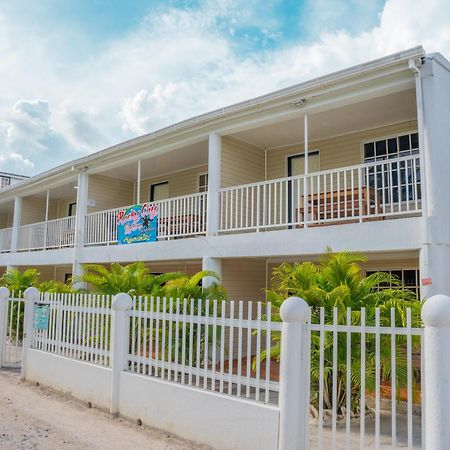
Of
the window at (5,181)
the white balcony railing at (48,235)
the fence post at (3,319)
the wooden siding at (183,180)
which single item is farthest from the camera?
the window at (5,181)

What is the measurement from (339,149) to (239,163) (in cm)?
242

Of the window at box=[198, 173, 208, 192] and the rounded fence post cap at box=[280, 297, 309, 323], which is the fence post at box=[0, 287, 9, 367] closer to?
the window at box=[198, 173, 208, 192]

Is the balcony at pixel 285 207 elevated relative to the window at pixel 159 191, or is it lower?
lower

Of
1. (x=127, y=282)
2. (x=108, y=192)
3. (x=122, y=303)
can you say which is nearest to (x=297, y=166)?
(x=127, y=282)

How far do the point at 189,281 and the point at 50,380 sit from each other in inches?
109

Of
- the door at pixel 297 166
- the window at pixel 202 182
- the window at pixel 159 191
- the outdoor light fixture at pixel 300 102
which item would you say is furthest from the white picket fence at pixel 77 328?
the window at pixel 159 191

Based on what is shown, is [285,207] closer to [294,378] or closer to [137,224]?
[137,224]

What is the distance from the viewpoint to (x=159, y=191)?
16672mm

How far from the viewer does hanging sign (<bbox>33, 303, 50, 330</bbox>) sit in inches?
326

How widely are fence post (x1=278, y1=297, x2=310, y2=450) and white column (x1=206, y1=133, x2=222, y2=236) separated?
6.17 meters

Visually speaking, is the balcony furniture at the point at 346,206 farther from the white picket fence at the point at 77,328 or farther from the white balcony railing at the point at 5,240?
the white balcony railing at the point at 5,240

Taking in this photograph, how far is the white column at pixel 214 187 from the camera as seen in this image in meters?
10.7

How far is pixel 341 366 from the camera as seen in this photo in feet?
18.2

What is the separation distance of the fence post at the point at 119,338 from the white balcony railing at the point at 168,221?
15.0 ft
